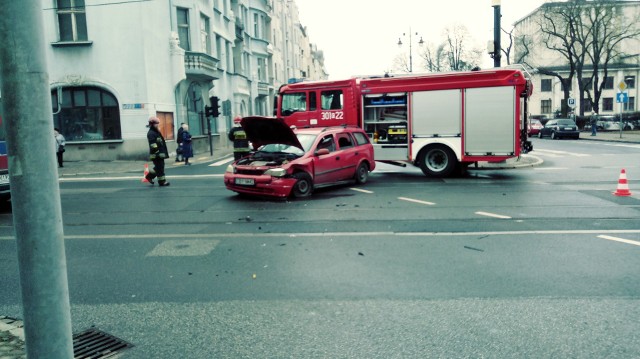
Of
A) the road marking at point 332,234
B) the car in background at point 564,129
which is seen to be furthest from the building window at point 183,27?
the car in background at point 564,129

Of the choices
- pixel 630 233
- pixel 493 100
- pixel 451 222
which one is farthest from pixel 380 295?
pixel 493 100

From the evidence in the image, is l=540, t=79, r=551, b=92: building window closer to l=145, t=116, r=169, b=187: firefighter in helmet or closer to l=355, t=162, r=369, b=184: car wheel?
l=355, t=162, r=369, b=184: car wheel

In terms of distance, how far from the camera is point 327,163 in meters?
12.1

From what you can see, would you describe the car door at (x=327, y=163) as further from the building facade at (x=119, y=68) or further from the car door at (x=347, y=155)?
the building facade at (x=119, y=68)

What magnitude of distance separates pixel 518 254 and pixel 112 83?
70.5 feet

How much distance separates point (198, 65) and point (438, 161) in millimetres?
15774

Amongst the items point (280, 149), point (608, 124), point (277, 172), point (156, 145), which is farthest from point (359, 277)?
point (608, 124)

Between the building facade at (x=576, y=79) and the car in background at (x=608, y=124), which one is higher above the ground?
the building facade at (x=576, y=79)

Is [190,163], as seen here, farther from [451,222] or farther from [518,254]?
[518,254]

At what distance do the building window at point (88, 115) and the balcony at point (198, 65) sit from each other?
4220mm

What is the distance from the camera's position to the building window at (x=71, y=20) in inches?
926

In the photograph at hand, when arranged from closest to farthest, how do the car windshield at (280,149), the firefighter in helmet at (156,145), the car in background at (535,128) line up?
the car windshield at (280,149) → the firefighter in helmet at (156,145) → the car in background at (535,128)

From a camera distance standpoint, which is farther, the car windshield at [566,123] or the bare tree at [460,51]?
the bare tree at [460,51]

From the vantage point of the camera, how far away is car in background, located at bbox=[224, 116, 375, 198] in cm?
1088
